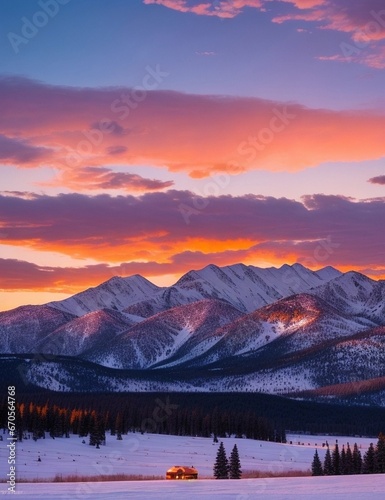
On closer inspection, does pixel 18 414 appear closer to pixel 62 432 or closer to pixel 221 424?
pixel 62 432

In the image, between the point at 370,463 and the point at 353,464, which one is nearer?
the point at 370,463

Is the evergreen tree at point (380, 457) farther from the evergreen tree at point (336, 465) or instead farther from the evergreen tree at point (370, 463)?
the evergreen tree at point (336, 465)

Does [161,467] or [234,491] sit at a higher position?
[234,491]

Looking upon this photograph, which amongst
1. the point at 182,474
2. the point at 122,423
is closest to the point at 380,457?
the point at 182,474

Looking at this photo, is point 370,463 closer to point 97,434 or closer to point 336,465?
point 336,465

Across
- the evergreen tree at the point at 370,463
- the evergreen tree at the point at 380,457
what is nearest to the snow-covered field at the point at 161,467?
the evergreen tree at the point at 370,463

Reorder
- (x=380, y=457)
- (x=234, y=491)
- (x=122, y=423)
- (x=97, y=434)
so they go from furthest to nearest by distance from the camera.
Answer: (x=122, y=423), (x=97, y=434), (x=380, y=457), (x=234, y=491)

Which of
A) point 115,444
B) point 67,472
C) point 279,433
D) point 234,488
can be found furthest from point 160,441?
point 234,488

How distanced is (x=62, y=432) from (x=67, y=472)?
6096cm

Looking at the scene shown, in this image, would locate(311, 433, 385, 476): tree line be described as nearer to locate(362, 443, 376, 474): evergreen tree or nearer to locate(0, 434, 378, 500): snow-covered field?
locate(362, 443, 376, 474): evergreen tree

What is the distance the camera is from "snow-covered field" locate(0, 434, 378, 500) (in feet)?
139

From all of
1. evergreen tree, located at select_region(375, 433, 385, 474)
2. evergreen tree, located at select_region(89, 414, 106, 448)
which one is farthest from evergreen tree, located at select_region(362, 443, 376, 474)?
evergreen tree, located at select_region(89, 414, 106, 448)

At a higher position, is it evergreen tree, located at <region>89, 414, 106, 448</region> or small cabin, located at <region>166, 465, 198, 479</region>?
evergreen tree, located at <region>89, 414, 106, 448</region>

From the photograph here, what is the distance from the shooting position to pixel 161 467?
3989 inches
